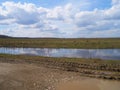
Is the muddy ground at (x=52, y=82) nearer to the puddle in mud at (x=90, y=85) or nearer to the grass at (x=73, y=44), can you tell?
the puddle in mud at (x=90, y=85)

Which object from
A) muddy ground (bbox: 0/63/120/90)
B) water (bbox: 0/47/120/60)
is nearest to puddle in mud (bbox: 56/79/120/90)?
muddy ground (bbox: 0/63/120/90)

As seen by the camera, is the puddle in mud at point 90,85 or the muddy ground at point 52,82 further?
the puddle in mud at point 90,85

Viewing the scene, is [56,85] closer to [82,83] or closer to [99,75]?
[82,83]

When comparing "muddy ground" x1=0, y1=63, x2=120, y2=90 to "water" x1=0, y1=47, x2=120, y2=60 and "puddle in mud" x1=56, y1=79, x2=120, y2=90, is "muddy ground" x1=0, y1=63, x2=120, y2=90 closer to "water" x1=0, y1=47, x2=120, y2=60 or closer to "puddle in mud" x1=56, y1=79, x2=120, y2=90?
"puddle in mud" x1=56, y1=79, x2=120, y2=90

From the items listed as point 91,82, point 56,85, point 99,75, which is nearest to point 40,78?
point 56,85

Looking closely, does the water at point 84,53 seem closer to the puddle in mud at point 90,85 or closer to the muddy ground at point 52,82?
the muddy ground at point 52,82

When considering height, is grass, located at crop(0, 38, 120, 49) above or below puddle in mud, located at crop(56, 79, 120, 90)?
above

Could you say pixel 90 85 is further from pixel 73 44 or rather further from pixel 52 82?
pixel 73 44

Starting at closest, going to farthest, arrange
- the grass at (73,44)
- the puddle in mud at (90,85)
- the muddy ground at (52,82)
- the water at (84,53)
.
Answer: the muddy ground at (52,82), the puddle in mud at (90,85), the water at (84,53), the grass at (73,44)

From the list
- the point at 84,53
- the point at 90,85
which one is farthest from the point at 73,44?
the point at 90,85

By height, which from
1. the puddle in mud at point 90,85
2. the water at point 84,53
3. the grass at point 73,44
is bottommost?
the puddle in mud at point 90,85

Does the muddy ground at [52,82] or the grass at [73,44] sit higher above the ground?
the grass at [73,44]

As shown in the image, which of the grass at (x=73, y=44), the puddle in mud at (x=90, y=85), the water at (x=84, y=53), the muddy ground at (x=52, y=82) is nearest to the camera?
the muddy ground at (x=52, y=82)

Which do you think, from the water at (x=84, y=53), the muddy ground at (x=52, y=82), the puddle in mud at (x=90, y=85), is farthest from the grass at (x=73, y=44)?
the puddle in mud at (x=90, y=85)
